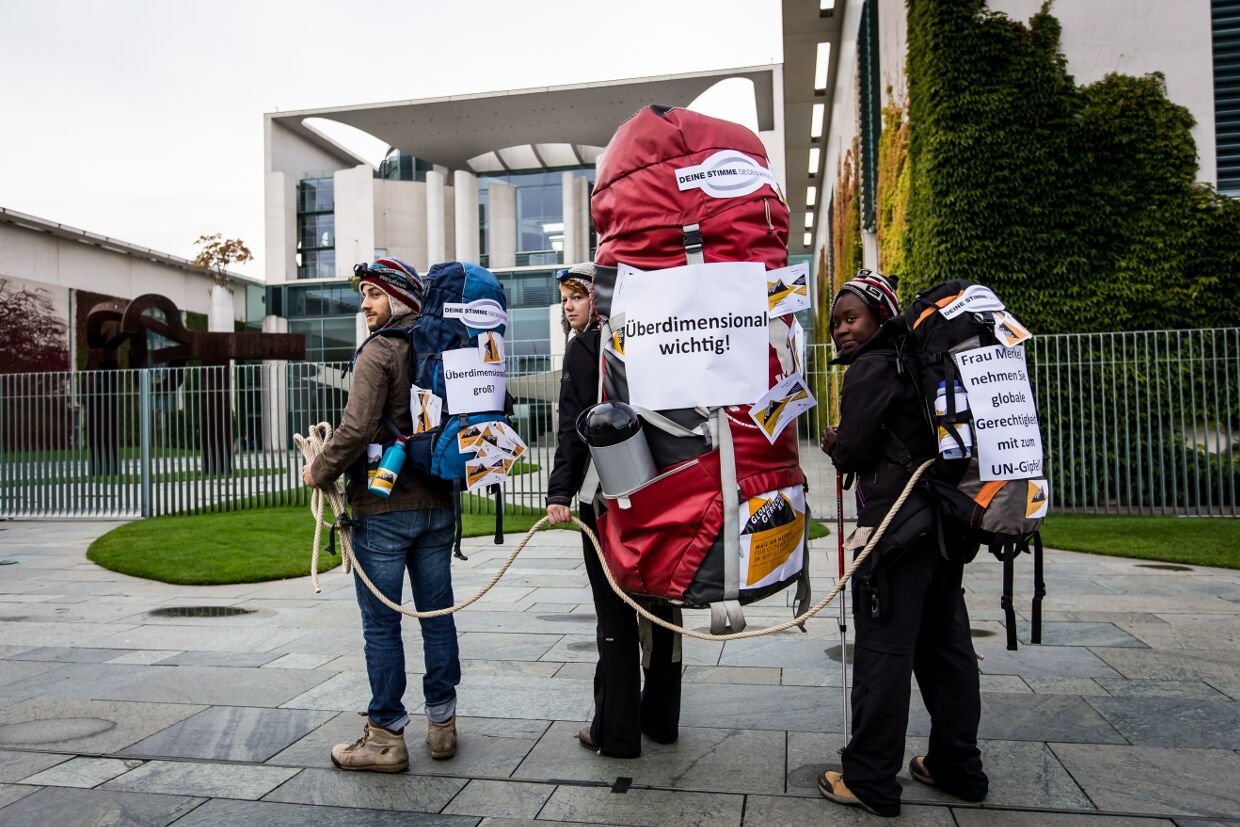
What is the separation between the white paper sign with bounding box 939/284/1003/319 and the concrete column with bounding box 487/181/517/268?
1687 inches

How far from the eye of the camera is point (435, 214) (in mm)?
45594

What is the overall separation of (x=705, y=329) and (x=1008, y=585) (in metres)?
1.66

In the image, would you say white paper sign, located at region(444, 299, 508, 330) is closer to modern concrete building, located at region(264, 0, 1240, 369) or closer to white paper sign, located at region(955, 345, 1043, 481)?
white paper sign, located at region(955, 345, 1043, 481)

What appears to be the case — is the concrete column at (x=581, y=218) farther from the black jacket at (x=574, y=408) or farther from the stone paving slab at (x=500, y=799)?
the stone paving slab at (x=500, y=799)

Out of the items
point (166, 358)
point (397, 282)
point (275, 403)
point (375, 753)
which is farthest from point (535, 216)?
point (375, 753)

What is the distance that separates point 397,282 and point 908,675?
255 centimetres

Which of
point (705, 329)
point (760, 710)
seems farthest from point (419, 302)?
point (760, 710)

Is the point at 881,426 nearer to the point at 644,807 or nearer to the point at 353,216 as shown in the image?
the point at 644,807

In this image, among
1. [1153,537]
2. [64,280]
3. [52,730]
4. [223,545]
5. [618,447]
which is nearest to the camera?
[618,447]

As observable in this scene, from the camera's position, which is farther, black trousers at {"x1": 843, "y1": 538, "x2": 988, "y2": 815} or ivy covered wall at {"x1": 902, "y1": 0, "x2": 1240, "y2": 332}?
ivy covered wall at {"x1": 902, "y1": 0, "x2": 1240, "y2": 332}

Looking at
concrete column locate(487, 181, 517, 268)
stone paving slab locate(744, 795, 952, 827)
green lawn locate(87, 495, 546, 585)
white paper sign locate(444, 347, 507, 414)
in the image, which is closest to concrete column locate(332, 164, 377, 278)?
concrete column locate(487, 181, 517, 268)

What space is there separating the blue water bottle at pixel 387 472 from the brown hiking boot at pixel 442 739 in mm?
995

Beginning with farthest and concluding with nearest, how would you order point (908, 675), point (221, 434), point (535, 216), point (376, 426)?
point (535, 216) < point (221, 434) < point (376, 426) < point (908, 675)

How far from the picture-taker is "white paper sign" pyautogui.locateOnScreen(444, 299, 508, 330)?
12.6ft
